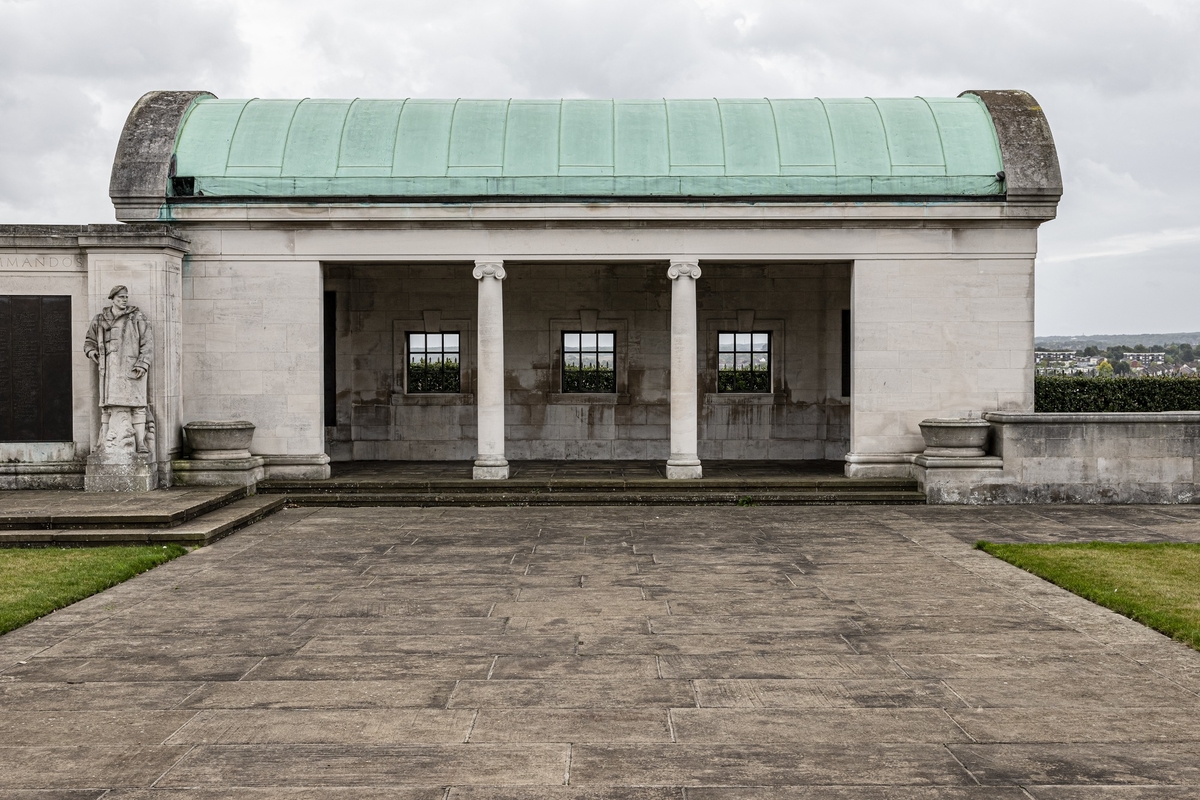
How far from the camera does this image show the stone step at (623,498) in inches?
742

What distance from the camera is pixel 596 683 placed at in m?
8.20

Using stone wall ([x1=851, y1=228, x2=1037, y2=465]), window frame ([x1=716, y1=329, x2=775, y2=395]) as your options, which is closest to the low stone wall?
stone wall ([x1=851, y1=228, x2=1037, y2=465])

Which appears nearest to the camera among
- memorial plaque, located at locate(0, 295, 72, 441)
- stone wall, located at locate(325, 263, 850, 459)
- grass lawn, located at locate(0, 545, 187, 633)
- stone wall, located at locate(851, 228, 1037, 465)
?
grass lawn, located at locate(0, 545, 187, 633)

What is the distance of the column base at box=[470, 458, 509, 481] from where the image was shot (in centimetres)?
1967

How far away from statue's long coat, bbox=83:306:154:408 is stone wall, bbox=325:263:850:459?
6082 mm

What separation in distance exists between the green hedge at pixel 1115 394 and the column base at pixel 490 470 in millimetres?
14522

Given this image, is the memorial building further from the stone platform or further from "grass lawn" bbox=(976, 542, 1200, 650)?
"grass lawn" bbox=(976, 542, 1200, 650)

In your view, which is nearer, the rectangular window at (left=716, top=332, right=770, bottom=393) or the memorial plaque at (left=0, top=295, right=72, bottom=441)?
the memorial plaque at (left=0, top=295, right=72, bottom=441)

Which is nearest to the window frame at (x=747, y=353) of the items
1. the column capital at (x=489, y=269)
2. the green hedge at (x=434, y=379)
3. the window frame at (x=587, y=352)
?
the window frame at (x=587, y=352)

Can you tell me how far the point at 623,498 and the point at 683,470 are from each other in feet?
5.18

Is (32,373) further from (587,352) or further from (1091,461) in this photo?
(1091,461)

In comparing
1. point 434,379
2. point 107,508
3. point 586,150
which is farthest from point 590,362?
point 107,508

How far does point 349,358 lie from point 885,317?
40.7 ft

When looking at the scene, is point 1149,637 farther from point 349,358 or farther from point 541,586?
point 349,358
